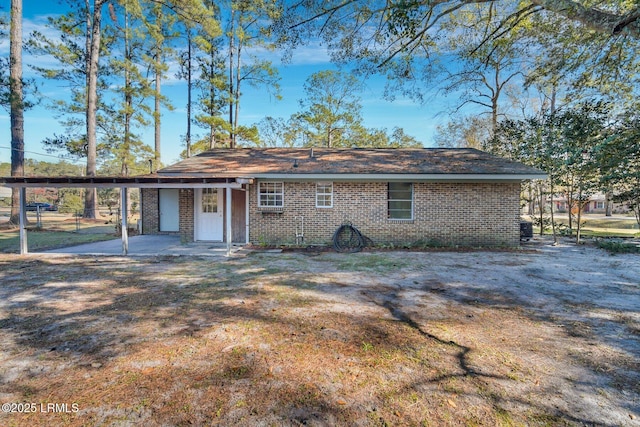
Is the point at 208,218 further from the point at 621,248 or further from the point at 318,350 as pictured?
the point at 621,248

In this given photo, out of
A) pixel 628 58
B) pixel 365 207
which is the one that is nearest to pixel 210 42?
pixel 365 207

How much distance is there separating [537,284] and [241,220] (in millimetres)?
8681

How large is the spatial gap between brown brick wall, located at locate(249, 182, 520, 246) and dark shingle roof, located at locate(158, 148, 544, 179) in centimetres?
54

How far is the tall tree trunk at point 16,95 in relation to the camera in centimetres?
1559

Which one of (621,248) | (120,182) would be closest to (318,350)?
(120,182)

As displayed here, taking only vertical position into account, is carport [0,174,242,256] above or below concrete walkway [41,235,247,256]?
above

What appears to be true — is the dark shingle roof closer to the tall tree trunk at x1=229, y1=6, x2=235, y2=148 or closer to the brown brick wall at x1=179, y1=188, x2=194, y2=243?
the brown brick wall at x1=179, y1=188, x2=194, y2=243

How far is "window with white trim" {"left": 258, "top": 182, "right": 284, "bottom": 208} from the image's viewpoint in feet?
35.0

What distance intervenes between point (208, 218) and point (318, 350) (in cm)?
860

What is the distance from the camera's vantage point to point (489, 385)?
8.84 feet

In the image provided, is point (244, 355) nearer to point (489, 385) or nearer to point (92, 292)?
point (489, 385)

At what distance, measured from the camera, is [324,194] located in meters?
10.6

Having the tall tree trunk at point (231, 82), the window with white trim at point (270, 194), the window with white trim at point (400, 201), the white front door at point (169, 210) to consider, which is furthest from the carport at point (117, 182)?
the tall tree trunk at point (231, 82)

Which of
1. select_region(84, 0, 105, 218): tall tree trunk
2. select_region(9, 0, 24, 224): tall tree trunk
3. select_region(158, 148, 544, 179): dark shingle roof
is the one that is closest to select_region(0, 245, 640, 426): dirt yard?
select_region(158, 148, 544, 179): dark shingle roof
